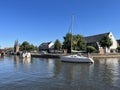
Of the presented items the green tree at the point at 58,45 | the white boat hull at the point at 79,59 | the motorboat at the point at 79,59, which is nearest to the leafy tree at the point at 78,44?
the green tree at the point at 58,45

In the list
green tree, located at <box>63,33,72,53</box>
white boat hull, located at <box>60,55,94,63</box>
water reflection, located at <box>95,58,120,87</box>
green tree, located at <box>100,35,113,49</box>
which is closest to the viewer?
water reflection, located at <box>95,58,120,87</box>

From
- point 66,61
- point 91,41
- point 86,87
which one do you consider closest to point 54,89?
point 86,87

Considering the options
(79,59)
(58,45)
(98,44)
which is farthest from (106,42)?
(79,59)

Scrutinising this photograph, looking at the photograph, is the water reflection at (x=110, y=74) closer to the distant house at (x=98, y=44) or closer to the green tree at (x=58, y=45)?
the distant house at (x=98, y=44)

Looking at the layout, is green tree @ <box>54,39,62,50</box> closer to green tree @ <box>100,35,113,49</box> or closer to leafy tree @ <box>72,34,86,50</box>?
leafy tree @ <box>72,34,86,50</box>

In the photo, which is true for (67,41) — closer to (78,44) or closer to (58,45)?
(78,44)

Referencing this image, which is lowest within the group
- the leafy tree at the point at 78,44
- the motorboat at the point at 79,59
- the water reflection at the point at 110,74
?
the water reflection at the point at 110,74

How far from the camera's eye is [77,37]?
95.9 metres

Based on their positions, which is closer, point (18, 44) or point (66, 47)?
point (66, 47)

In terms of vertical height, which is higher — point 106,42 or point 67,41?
point 67,41

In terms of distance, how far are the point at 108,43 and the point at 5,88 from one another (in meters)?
73.4

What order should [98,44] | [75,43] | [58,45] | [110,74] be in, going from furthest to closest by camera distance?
[58,45] < [98,44] < [75,43] < [110,74]

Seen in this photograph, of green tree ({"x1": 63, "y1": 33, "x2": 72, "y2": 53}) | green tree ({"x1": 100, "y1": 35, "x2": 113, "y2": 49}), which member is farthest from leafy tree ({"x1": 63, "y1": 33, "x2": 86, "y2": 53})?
green tree ({"x1": 100, "y1": 35, "x2": 113, "y2": 49})

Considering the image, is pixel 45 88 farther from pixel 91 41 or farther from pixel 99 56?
pixel 91 41
